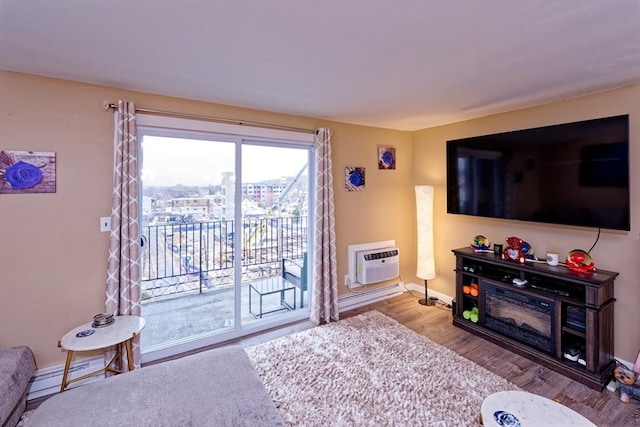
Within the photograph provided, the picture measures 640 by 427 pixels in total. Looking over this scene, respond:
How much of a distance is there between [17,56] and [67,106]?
0.42 metres

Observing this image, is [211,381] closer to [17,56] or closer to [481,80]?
[17,56]

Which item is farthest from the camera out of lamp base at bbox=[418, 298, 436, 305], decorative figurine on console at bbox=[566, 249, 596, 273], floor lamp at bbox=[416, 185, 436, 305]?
lamp base at bbox=[418, 298, 436, 305]

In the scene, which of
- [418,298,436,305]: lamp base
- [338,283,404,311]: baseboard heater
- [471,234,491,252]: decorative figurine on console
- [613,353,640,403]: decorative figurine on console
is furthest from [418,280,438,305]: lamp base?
[613,353,640,403]: decorative figurine on console

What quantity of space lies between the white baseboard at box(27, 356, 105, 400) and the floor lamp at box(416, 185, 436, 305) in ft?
11.2

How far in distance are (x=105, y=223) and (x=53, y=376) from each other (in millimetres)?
1190

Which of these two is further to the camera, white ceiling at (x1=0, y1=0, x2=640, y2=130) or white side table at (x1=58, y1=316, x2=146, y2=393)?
white side table at (x1=58, y1=316, x2=146, y2=393)

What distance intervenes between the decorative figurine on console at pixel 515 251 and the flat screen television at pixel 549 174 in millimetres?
235

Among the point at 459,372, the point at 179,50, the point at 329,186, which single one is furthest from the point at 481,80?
the point at 459,372

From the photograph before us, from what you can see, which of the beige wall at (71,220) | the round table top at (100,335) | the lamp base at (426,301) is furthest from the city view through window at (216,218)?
the lamp base at (426,301)

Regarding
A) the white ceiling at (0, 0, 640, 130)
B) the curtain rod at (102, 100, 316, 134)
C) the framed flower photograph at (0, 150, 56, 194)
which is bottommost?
the framed flower photograph at (0, 150, 56, 194)

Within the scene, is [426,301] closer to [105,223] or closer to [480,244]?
[480,244]

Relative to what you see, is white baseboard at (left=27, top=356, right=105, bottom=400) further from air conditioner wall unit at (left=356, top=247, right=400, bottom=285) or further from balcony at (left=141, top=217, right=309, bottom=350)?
air conditioner wall unit at (left=356, top=247, right=400, bottom=285)

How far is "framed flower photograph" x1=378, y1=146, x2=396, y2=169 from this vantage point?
390 centimetres

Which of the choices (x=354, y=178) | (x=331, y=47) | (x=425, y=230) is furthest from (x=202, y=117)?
(x=425, y=230)
